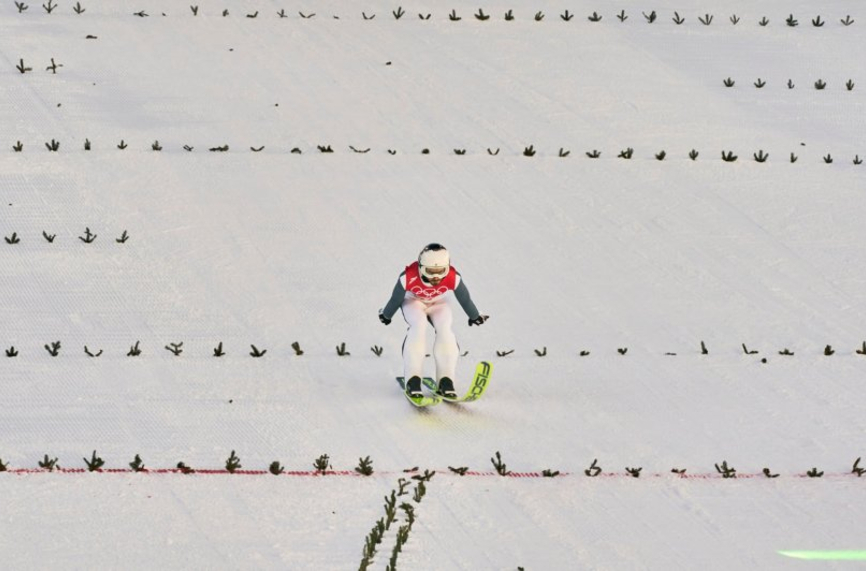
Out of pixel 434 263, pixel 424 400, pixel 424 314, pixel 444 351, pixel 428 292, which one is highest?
pixel 434 263

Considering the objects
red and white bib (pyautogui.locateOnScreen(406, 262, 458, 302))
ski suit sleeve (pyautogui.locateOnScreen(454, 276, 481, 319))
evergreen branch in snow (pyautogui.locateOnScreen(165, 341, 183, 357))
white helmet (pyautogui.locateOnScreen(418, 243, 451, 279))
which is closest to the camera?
white helmet (pyautogui.locateOnScreen(418, 243, 451, 279))

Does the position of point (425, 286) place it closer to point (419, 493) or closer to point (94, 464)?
point (419, 493)

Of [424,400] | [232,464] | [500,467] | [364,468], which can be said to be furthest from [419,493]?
[424,400]

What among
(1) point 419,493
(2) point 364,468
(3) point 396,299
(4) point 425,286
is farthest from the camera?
(3) point 396,299

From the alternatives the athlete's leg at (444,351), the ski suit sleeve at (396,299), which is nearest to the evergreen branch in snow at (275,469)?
the athlete's leg at (444,351)

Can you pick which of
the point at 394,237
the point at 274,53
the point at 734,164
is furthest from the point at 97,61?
the point at 734,164

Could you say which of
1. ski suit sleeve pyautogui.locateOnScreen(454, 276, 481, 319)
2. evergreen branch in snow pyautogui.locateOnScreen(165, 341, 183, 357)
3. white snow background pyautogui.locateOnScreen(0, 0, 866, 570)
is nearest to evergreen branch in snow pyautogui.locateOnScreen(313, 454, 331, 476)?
white snow background pyautogui.locateOnScreen(0, 0, 866, 570)

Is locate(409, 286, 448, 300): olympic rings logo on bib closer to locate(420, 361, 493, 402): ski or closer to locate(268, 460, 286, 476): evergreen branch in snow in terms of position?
locate(420, 361, 493, 402): ski
